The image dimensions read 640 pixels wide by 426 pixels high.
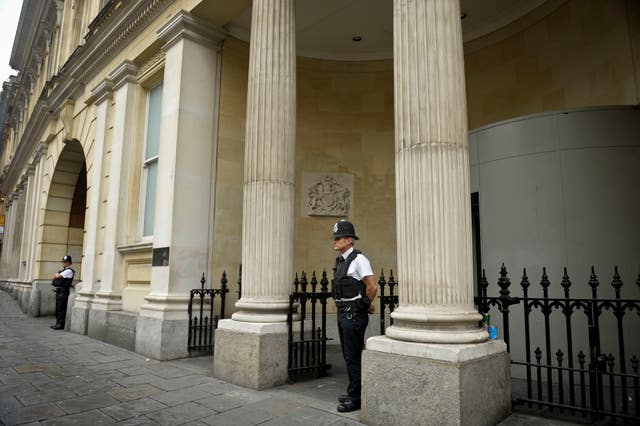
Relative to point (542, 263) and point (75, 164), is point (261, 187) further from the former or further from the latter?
point (75, 164)

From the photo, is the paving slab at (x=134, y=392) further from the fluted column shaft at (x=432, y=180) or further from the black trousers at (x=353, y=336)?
the fluted column shaft at (x=432, y=180)

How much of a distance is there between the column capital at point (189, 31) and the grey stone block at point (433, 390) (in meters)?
6.90

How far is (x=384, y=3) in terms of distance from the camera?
28.4 feet

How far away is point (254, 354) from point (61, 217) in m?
15.0

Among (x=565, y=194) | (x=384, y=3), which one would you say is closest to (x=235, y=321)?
(x=565, y=194)

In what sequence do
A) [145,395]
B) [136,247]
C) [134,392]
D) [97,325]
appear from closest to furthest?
[145,395]
[134,392]
[136,247]
[97,325]

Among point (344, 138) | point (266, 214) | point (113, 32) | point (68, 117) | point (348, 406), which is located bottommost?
point (348, 406)

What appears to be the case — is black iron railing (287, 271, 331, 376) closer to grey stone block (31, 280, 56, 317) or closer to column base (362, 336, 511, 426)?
column base (362, 336, 511, 426)

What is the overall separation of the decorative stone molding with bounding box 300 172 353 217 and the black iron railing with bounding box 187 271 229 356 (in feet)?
8.71

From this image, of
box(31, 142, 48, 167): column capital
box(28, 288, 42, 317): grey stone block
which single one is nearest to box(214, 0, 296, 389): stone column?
box(28, 288, 42, 317): grey stone block

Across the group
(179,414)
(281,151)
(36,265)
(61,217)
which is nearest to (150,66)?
(281,151)

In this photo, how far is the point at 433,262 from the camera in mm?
4156

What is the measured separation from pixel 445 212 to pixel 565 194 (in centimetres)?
232

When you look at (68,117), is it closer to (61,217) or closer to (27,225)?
(61,217)
